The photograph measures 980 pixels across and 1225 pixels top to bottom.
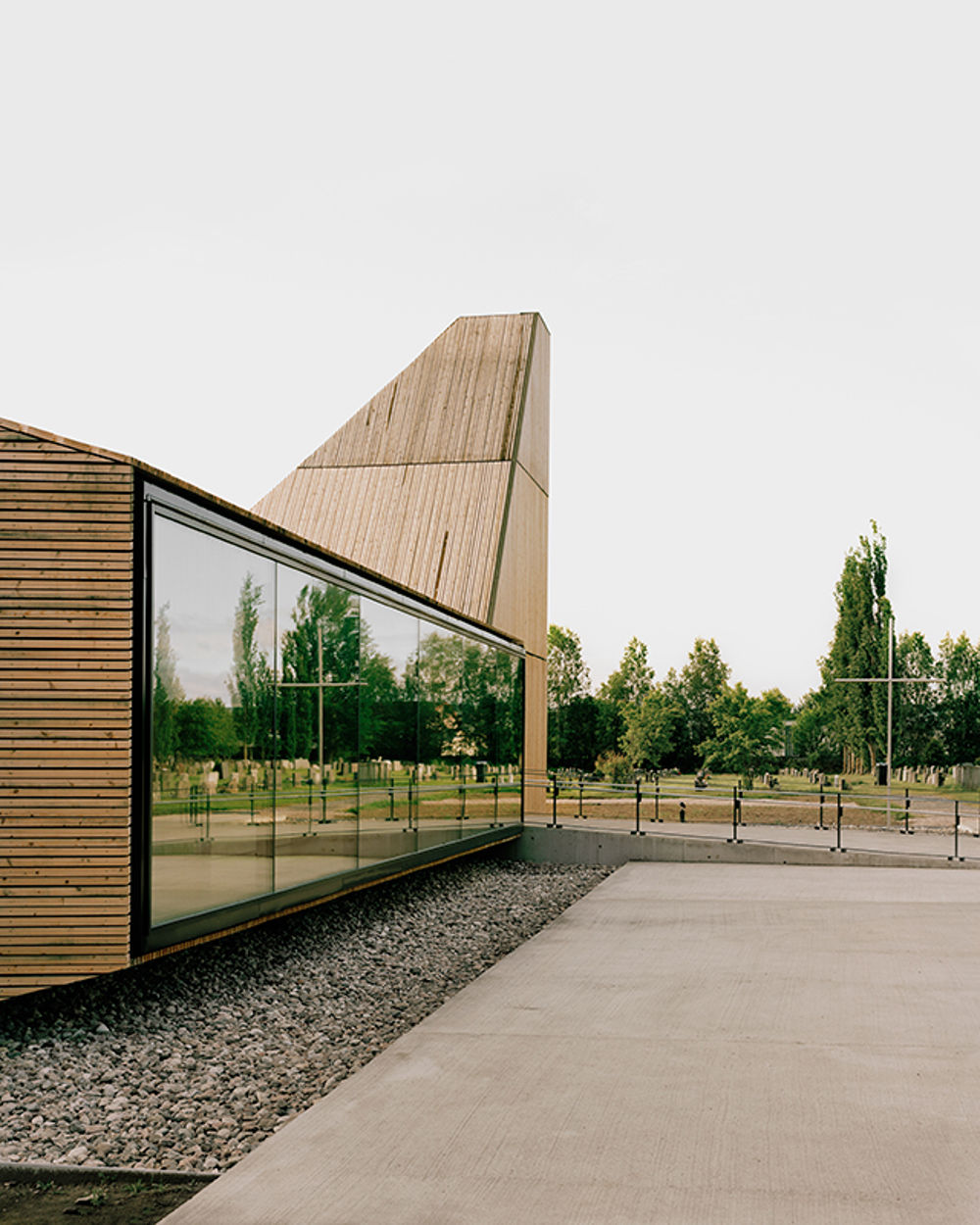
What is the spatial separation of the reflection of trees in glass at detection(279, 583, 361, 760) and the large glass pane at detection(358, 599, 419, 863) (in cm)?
46

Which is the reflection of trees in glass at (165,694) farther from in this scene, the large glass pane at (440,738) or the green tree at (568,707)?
the green tree at (568,707)

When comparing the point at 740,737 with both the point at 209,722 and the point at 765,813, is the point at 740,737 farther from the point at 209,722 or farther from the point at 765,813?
the point at 209,722

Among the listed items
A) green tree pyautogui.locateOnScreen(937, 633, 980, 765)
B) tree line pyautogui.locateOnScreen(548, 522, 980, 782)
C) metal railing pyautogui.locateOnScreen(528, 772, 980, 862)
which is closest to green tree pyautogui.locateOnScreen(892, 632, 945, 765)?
tree line pyautogui.locateOnScreen(548, 522, 980, 782)

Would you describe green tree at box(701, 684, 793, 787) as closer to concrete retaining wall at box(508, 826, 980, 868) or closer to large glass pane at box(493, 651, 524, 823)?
large glass pane at box(493, 651, 524, 823)

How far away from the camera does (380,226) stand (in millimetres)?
24453

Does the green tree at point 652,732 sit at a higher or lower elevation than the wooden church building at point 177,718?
lower

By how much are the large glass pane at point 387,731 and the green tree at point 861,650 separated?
122 ft

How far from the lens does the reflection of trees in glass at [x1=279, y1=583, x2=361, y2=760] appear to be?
33.1 ft

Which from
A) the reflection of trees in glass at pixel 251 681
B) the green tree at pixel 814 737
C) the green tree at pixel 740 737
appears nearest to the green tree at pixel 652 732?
the green tree at pixel 740 737

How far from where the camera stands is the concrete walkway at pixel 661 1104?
14.9 feet

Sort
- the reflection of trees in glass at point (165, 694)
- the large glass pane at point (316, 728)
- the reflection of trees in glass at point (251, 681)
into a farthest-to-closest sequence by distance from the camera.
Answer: the large glass pane at point (316, 728), the reflection of trees in glass at point (251, 681), the reflection of trees in glass at point (165, 694)

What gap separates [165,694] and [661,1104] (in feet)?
12.5

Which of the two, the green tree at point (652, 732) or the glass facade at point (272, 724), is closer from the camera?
the glass facade at point (272, 724)

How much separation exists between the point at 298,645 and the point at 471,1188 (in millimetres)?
6093
